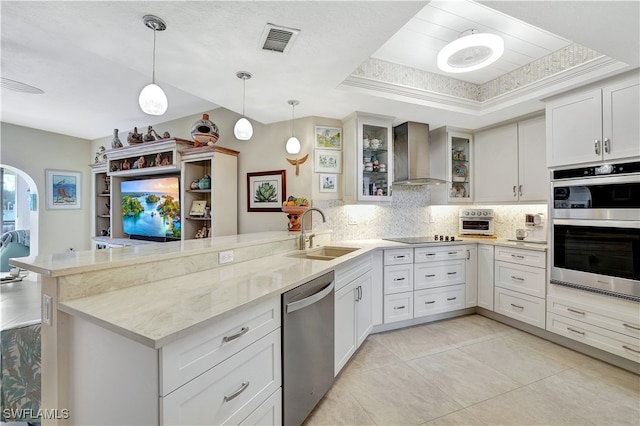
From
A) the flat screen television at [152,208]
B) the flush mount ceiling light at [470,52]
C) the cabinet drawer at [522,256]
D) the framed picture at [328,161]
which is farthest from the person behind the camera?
the flat screen television at [152,208]

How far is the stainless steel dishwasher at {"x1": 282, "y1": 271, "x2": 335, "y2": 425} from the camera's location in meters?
1.47

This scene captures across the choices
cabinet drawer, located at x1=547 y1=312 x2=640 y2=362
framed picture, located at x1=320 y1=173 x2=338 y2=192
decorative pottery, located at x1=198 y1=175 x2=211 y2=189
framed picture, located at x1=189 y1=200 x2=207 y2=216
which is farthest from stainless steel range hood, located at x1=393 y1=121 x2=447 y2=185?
framed picture, located at x1=189 y1=200 x2=207 y2=216

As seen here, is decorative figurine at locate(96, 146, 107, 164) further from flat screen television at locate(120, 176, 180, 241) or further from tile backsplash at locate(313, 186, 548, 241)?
tile backsplash at locate(313, 186, 548, 241)

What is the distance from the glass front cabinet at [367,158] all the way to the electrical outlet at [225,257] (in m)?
1.61

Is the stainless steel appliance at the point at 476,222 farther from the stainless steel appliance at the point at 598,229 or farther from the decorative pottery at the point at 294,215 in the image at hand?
the decorative pottery at the point at 294,215

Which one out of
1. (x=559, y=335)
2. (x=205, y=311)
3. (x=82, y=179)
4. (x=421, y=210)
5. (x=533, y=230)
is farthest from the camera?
(x=82, y=179)

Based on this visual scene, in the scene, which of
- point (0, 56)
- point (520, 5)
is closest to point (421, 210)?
point (520, 5)

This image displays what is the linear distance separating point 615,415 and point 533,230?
6.75ft

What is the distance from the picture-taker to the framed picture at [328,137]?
3.27m

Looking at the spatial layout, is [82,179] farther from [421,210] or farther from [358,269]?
[421,210]

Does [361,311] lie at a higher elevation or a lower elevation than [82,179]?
lower

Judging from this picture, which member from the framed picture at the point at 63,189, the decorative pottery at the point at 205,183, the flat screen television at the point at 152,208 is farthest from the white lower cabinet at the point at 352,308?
→ the framed picture at the point at 63,189

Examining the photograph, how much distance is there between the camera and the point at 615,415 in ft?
5.77

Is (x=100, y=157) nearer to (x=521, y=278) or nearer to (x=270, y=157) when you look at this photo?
(x=270, y=157)
